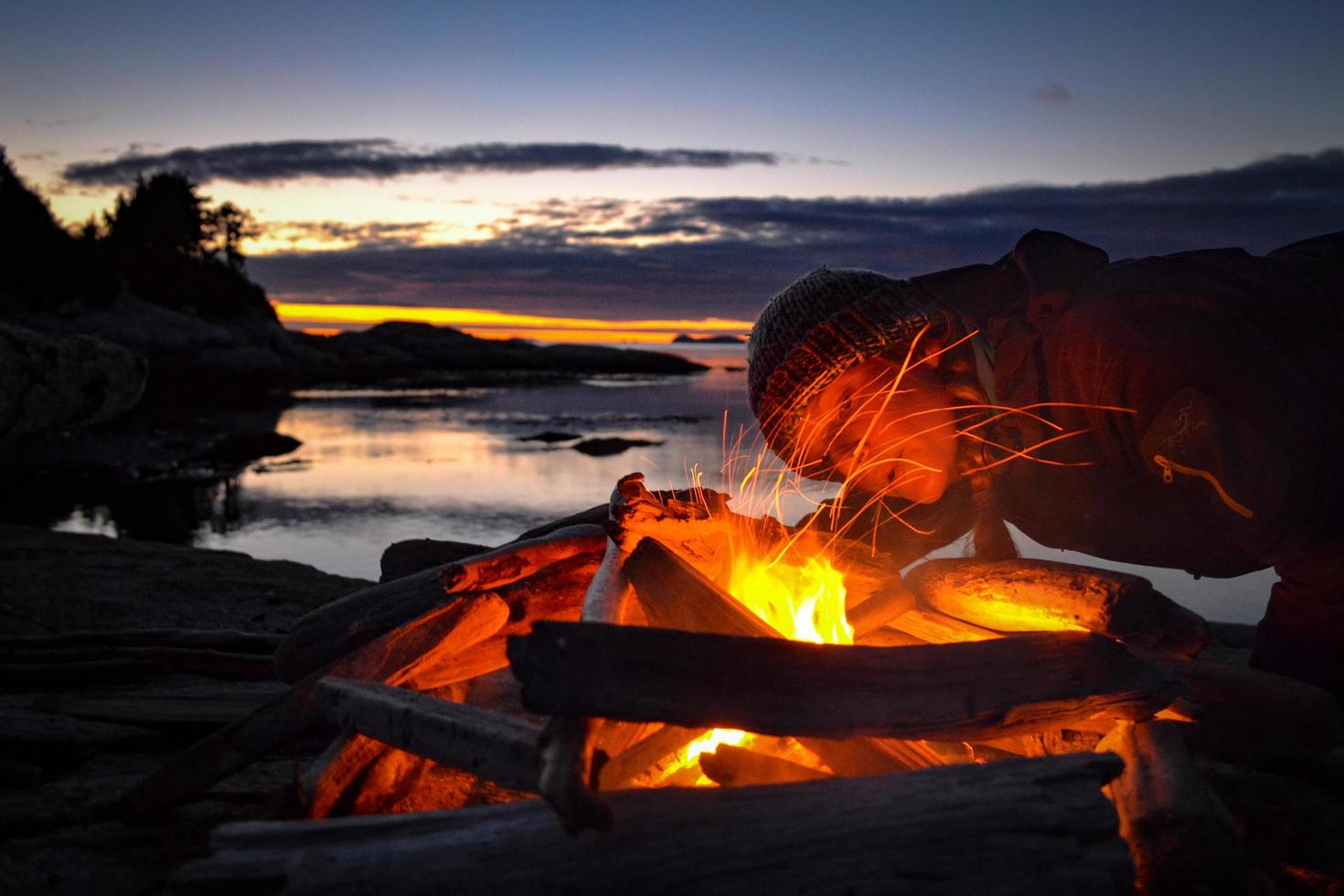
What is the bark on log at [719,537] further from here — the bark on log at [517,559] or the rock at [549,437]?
the rock at [549,437]

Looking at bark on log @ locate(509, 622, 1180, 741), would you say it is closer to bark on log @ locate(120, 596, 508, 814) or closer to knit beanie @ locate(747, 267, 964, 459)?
bark on log @ locate(120, 596, 508, 814)

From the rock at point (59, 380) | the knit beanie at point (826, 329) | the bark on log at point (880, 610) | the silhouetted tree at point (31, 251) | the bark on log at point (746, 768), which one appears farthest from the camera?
the silhouetted tree at point (31, 251)

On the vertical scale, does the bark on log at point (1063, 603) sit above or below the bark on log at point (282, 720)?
above

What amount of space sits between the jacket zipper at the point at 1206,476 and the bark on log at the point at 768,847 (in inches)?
69.3

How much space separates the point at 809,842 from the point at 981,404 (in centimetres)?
235

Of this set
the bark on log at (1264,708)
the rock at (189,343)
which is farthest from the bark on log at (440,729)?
the rock at (189,343)

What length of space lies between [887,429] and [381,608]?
1973 millimetres

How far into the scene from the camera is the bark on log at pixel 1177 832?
2211mm

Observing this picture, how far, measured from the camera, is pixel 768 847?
201cm

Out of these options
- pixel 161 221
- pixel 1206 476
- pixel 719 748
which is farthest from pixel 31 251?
pixel 1206 476

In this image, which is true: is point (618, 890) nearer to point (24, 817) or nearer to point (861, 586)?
point (24, 817)

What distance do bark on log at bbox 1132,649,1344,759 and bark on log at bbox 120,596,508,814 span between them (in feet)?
7.68

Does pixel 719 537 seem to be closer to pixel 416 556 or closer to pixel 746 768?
pixel 746 768

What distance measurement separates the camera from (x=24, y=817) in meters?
2.61
